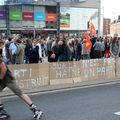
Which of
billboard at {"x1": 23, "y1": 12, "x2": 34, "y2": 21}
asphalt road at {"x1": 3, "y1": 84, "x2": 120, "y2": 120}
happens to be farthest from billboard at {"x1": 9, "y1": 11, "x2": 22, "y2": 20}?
asphalt road at {"x1": 3, "y1": 84, "x2": 120, "y2": 120}

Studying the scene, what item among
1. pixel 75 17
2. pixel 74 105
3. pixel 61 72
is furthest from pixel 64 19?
pixel 74 105

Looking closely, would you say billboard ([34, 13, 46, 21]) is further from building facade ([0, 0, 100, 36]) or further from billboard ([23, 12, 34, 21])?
billboard ([23, 12, 34, 21])

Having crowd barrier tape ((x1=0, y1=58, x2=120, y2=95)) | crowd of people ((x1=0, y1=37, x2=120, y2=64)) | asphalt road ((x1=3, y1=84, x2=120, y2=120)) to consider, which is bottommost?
asphalt road ((x1=3, y1=84, x2=120, y2=120))

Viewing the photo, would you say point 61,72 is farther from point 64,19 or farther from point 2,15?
point 64,19

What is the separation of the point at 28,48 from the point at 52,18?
4767cm

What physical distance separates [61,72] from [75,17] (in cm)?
5637

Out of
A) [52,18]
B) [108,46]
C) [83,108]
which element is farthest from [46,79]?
[52,18]

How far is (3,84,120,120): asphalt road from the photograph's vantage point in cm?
819

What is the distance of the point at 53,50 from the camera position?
16.4m

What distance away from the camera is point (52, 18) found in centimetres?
6544

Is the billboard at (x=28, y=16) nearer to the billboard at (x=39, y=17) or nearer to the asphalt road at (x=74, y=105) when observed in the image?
the billboard at (x=39, y=17)

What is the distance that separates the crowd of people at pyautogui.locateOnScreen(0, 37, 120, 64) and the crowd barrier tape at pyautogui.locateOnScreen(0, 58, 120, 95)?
72 centimetres

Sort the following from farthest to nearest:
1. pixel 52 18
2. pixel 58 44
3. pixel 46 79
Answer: pixel 52 18 → pixel 58 44 → pixel 46 79

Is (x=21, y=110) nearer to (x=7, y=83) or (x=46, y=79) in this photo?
(x=7, y=83)
